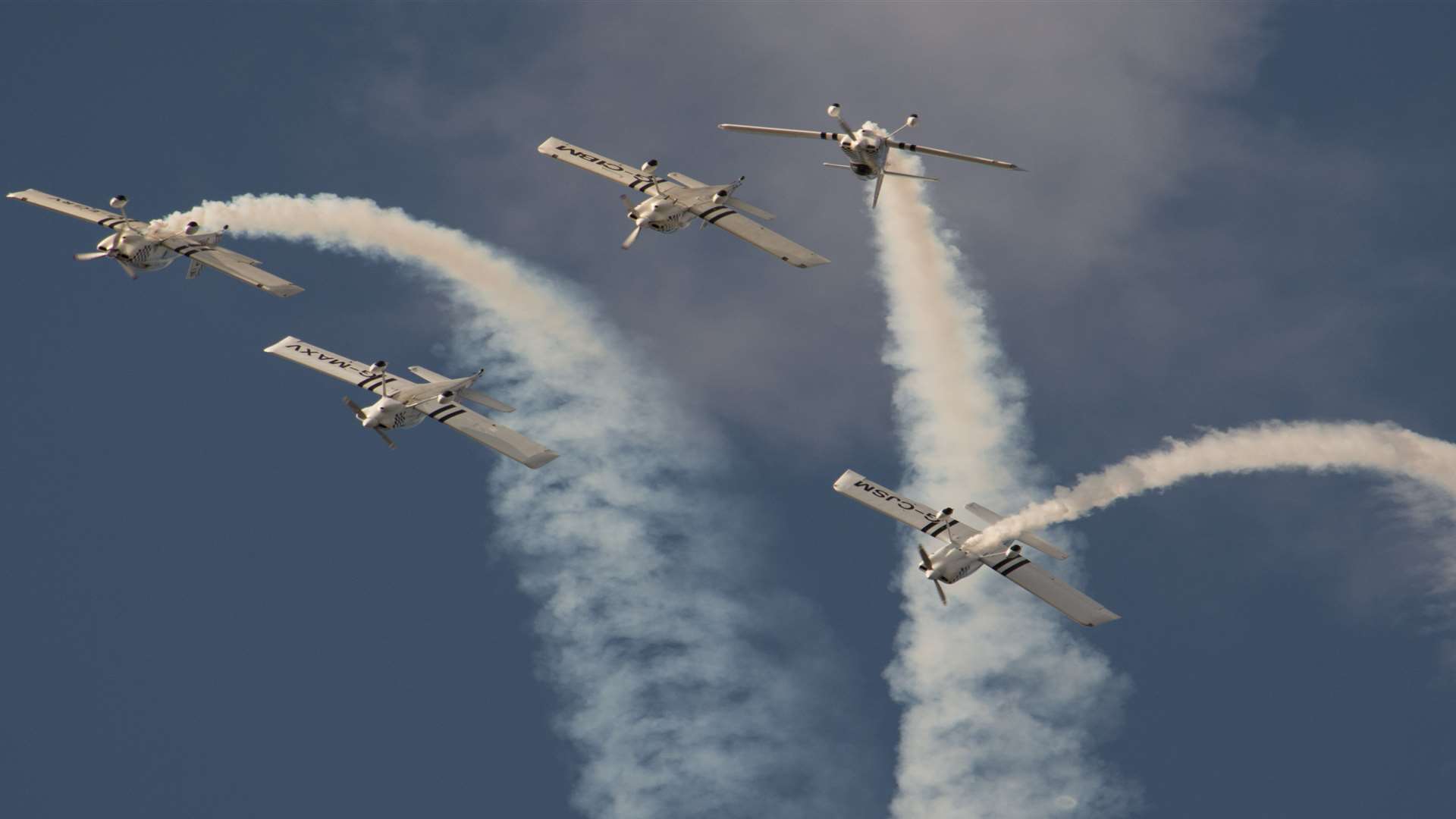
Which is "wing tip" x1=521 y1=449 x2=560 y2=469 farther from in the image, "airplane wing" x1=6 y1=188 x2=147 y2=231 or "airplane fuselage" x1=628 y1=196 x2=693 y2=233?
"airplane wing" x1=6 y1=188 x2=147 y2=231

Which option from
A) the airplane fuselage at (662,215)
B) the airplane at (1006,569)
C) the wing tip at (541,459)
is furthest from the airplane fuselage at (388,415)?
the airplane at (1006,569)

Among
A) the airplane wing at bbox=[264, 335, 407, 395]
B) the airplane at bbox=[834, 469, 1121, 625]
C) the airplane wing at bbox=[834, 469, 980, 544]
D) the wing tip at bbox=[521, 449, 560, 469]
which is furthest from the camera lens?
the airplane wing at bbox=[264, 335, 407, 395]

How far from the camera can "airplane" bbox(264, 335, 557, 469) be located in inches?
5965

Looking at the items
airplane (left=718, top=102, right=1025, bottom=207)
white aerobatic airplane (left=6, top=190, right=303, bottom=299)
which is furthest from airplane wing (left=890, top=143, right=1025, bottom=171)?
white aerobatic airplane (left=6, top=190, right=303, bottom=299)

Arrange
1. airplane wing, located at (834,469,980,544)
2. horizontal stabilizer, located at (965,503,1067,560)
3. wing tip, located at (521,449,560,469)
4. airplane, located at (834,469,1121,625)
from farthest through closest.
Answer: wing tip, located at (521,449,560,469)
airplane wing, located at (834,469,980,544)
airplane, located at (834,469,1121,625)
horizontal stabilizer, located at (965,503,1067,560)

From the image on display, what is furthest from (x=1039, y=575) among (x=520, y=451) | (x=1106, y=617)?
(x=520, y=451)

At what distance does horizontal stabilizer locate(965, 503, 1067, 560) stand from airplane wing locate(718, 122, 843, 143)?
85.0 feet

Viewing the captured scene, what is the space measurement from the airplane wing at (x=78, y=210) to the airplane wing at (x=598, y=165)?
2876cm

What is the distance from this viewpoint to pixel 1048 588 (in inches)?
5664

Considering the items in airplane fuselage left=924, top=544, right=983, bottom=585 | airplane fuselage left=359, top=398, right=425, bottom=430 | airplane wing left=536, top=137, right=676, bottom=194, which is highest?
airplane wing left=536, top=137, right=676, bottom=194

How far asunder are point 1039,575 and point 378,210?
5670 centimetres

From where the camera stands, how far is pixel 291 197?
170750 mm

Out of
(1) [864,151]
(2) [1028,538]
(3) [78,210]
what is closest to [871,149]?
(1) [864,151]

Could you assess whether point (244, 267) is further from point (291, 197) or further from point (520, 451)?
point (520, 451)
